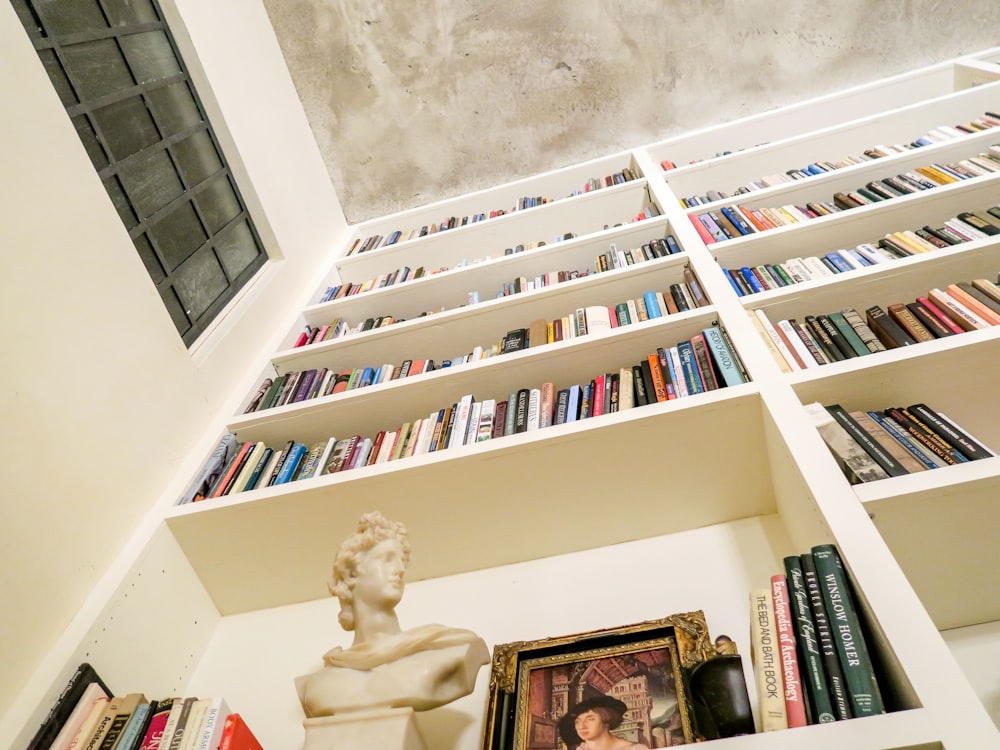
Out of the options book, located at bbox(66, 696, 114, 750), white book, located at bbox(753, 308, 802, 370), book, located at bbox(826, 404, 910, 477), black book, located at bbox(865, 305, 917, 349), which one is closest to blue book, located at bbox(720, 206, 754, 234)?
white book, located at bbox(753, 308, 802, 370)

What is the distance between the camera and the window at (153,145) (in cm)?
264

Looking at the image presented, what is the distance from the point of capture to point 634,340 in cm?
243

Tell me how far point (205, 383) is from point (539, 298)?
4.83 feet

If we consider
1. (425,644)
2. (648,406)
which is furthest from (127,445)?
(648,406)

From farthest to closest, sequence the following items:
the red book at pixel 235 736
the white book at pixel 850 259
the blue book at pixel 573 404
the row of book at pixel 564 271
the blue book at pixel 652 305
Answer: the row of book at pixel 564 271, the blue book at pixel 652 305, the white book at pixel 850 259, the blue book at pixel 573 404, the red book at pixel 235 736

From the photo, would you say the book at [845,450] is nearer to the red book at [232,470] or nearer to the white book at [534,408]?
the white book at [534,408]

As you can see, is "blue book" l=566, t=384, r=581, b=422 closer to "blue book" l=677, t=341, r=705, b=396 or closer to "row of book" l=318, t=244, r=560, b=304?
"blue book" l=677, t=341, r=705, b=396

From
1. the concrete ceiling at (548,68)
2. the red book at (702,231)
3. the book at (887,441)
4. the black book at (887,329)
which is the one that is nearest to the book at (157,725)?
the book at (887,441)

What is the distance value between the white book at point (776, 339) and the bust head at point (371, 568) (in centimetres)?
A: 136

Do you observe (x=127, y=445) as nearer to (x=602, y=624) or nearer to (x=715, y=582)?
(x=602, y=624)

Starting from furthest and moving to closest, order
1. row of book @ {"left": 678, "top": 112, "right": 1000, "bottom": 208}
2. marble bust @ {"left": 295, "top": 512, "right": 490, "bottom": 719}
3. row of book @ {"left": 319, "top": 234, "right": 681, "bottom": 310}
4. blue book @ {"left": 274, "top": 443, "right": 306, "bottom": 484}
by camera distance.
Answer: row of book @ {"left": 678, "top": 112, "right": 1000, "bottom": 208}
row of book @ {"left": 319, "top": 234, "right": 681, "bottom": 310}
blue book @ {"left": 274, "top": 443, "right": 306, "bottom": 484}
marble bust @ {"left": 295, "top": 512, "right": 490, "bottom": 719}

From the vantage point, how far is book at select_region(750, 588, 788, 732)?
54.3 inches

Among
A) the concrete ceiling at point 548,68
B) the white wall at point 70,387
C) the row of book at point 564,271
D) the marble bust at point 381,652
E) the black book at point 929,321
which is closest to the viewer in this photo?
the marble bust at point 381,652

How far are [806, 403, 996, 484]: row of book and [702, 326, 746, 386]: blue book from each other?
10.7 inches
